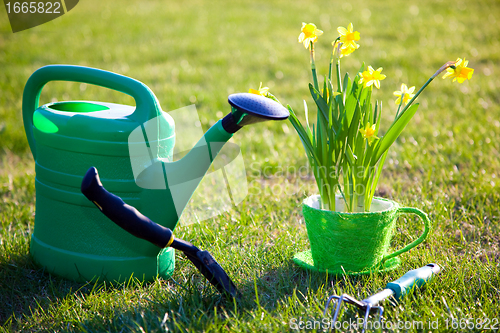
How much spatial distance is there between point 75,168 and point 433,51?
5.19 metres

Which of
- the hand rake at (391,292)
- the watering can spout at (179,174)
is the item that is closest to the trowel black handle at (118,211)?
the watering can spout at (179,174)

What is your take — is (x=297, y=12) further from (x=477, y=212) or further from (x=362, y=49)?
(x=477, y=212)

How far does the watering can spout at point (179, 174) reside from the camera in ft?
4.31

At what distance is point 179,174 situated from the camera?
1367mm

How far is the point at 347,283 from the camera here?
54.6 inches

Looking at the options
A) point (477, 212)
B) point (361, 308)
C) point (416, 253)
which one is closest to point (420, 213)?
point (416, 253)

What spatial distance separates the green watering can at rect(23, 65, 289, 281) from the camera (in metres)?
1.35

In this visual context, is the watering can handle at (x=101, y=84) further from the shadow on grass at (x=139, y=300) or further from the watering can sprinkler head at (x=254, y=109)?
the shadow on grass at (x=139, y=300)

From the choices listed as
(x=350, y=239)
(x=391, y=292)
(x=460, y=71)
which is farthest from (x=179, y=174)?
(x=460, y=71)

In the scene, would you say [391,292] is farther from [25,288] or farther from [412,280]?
[25,288]

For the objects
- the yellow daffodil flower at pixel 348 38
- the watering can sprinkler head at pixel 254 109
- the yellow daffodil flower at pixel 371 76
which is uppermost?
the yellow daffodil flower at pixel 348 38

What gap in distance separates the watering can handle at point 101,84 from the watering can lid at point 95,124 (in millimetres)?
36

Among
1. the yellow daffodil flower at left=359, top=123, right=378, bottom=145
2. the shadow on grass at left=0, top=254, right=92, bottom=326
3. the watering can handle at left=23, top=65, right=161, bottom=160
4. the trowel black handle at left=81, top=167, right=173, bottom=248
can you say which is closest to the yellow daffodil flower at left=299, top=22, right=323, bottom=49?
the yellow daffodil flower at left=359, top=123, right=378, bottom=145

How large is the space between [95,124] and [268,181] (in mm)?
1263
